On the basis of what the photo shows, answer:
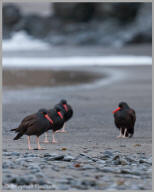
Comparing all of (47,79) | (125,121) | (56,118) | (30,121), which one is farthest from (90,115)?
(47,79)

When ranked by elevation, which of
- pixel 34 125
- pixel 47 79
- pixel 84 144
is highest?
pixel 47 79

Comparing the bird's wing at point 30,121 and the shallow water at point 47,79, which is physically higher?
the shallow water at point 47,79

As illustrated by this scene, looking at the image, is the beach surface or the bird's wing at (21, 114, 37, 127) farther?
the bird's wing at (21, 114, 37, 127)

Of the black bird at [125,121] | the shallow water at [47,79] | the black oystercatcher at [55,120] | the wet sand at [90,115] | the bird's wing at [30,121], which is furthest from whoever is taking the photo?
the shallow water at [47,79]

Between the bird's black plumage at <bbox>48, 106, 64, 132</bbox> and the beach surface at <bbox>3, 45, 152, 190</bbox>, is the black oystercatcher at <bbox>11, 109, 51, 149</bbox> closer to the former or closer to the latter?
the beach surface at <bbox>3, 45, 152, 190</bbox>

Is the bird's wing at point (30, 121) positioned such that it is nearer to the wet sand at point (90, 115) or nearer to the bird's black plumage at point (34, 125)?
the bird's black plumage at point (34, 125)

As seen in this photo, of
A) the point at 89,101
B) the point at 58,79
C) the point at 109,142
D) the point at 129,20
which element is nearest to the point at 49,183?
the point at 109,142

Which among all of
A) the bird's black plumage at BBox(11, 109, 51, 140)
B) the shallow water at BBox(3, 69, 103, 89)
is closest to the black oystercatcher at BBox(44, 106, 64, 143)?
the bird's black plumage at BBox(11, 109, 51, 140)

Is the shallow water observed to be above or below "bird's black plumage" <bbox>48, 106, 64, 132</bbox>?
above

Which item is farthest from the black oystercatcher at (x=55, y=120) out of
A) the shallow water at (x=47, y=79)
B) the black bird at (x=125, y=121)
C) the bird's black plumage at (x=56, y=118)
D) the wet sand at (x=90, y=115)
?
the shallow water at (x=47, y=79)

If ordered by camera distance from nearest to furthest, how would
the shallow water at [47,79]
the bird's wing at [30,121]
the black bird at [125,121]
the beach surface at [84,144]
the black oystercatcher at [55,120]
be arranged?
the beach surface at [84,144] < the bird's wing at [30,121] < the black oystercatcher at [55,120] < the black bird at [125,121] < the shallow water at [47,79]

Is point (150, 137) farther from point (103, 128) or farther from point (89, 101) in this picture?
point (89, 101)

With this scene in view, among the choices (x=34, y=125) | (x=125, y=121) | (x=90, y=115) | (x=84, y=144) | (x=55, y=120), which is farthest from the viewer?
(x=90, y=115)

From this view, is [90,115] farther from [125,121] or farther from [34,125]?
[34,125]
